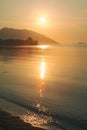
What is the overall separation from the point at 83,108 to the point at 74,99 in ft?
10.7

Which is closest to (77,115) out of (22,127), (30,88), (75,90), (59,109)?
(59,109)

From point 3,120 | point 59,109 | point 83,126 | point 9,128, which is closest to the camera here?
point 9,128

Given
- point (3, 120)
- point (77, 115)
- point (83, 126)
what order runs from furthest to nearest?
point (77, 115) < point (83, 126) < point (3, 120)

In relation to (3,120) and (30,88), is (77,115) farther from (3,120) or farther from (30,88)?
(30,88)

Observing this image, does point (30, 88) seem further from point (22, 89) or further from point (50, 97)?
point (50, 97)

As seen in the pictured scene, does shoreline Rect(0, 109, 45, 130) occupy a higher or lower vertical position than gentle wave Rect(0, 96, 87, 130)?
higher

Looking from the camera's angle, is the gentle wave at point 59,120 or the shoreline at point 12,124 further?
the gentle wave at point 59,120

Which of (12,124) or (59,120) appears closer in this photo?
(12,124)

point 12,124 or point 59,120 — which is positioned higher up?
point 12,124

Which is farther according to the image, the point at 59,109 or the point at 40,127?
the point at 59,109

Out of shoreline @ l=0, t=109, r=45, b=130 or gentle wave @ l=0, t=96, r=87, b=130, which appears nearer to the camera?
shoreline @ l=0, t=109, r=45, b=130

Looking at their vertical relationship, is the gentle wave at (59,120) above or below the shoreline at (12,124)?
below

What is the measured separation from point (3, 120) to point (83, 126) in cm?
485

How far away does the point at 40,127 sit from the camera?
17000 millimetres
